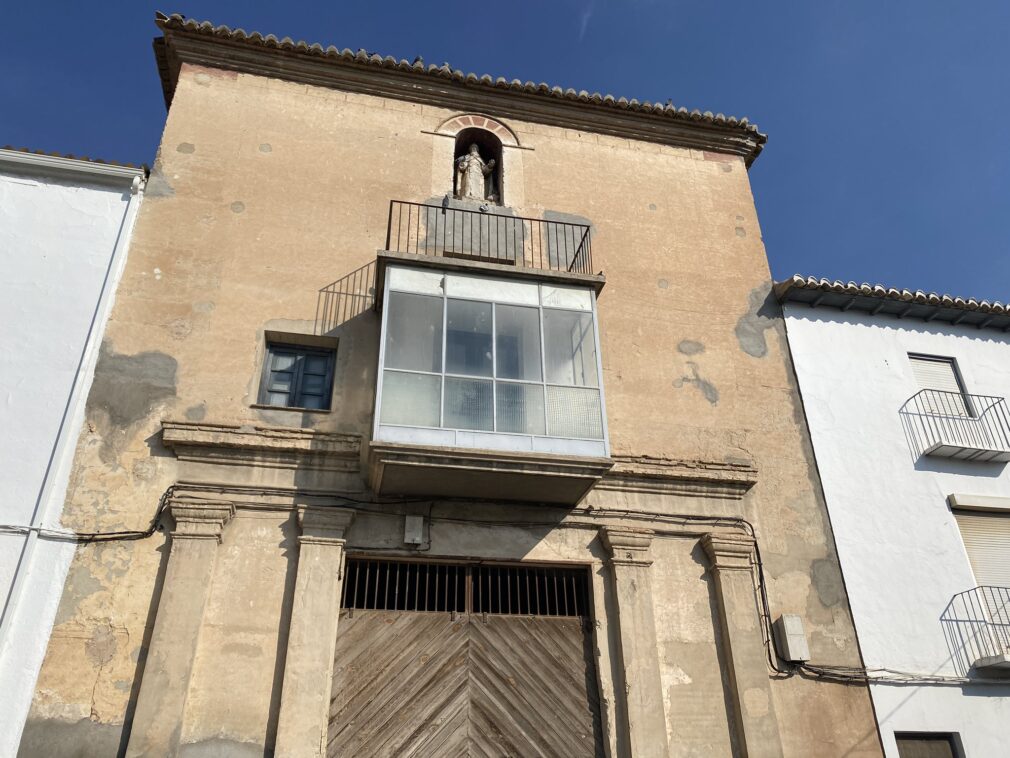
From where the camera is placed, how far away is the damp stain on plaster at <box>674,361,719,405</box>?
10.1m

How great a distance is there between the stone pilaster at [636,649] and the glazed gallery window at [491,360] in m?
1.13

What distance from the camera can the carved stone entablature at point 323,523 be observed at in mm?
8125

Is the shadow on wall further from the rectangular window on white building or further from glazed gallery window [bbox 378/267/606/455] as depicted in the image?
the rectangular window on white building

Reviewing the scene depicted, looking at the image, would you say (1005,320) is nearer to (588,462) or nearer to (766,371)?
(766,371)

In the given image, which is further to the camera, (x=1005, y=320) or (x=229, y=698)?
(x=1005, y=320)

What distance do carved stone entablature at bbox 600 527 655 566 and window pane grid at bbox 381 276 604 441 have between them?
3.54 feet

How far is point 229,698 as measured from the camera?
7344 mm

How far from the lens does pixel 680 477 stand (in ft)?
30.4

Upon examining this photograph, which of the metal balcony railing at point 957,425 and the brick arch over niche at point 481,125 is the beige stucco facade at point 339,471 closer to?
the brick arch over niche at point 481,125

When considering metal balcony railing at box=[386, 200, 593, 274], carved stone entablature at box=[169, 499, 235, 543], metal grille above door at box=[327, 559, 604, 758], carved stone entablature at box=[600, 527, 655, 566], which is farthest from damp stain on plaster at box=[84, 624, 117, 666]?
metal balcony railing at box=[386, 200, 593, 274]

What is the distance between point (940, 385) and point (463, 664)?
7640mm

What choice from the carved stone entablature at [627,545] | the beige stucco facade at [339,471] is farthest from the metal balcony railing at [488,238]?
the carved stone entablature at [627,545]

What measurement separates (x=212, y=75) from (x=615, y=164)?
5.74 meters

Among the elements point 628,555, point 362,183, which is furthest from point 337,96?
point 628,555
